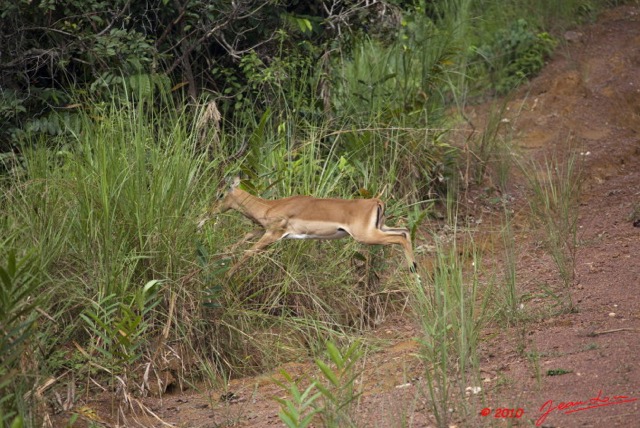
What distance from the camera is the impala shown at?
22.3 ft

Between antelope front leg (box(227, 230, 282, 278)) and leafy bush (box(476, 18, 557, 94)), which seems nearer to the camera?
antelope front leg (box(227, 230, 282, 278))

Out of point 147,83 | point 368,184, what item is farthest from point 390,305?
point 147,83

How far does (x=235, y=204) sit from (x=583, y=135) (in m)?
5.57

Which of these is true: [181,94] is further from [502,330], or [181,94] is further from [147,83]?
[502,330]

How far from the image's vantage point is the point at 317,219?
678 cm

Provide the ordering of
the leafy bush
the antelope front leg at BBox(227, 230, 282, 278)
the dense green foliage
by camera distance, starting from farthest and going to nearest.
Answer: the leafy bush < the antelope front leg at BBox(227, 230, 282, 278) < the dense green foliage

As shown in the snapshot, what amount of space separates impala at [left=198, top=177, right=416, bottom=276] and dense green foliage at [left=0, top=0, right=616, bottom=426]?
178 mm

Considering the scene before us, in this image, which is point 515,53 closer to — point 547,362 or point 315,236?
point 315,236

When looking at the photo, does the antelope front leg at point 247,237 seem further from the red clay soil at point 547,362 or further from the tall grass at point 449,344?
the tall grass at point 449,344

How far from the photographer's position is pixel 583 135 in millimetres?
11258

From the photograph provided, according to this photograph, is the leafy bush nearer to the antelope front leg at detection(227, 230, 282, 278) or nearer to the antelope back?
the antelope back
